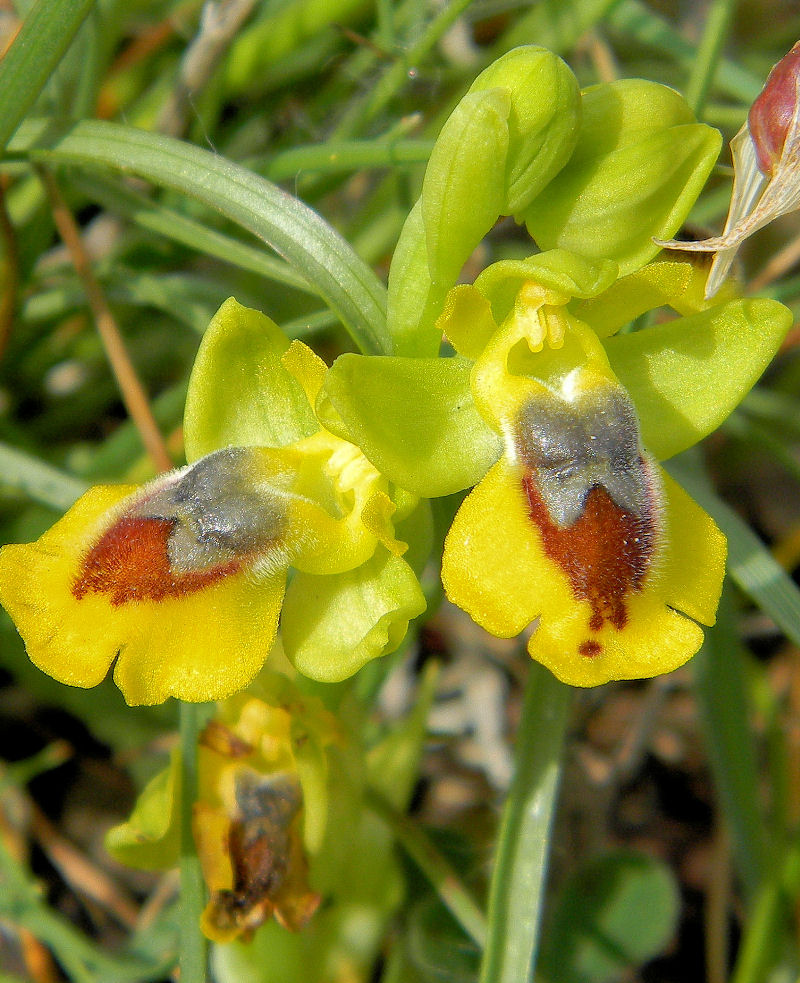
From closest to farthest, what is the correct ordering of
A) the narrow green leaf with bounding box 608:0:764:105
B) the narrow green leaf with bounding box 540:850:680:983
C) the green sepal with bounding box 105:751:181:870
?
the green sepal with bounding box 105:751:181:870, the narrow green leaf with bounding box 540:850:680:983, the narrow green leaf with bounding box 608:0:764:105

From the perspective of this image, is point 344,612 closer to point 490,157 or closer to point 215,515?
point 215,515

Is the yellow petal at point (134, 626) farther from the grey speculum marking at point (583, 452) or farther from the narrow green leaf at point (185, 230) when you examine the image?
the narrow green leaf at point (185, 230)

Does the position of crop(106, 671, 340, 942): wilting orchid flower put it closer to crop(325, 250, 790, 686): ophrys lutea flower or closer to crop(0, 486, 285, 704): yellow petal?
crop(0, 486, 285, 704): yellow petal

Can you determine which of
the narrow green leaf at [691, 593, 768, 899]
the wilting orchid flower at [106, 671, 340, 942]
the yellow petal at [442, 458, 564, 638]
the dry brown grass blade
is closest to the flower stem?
the wilting orchid flower at [106, 671, 340, 942]

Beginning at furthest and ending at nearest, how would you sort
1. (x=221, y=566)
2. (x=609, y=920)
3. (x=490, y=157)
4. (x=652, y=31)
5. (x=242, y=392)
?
(x=652, y=31)
(x=609, y=920)
(x=242, y=392)
(x=221, y=566)
(x=490, y=157)

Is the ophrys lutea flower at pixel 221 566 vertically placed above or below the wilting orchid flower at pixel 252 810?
above

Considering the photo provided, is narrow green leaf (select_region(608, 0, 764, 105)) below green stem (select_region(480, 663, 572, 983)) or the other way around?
the other way around

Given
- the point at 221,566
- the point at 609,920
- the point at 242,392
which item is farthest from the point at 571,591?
the point at 609,920

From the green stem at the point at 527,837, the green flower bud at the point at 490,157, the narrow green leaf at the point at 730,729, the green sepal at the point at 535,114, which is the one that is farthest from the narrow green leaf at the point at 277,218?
the narrow green leaf at the point at 730,729
